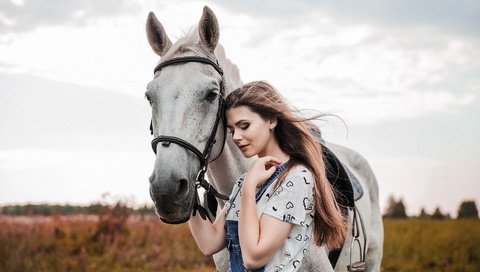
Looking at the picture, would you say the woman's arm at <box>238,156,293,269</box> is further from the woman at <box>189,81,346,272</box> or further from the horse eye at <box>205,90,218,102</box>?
the horse eye at <box>205,90,218,102</box>

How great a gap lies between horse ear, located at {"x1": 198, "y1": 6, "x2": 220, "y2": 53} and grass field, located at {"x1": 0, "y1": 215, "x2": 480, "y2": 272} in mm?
6350

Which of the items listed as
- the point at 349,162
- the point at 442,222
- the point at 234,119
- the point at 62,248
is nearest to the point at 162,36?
the point at 234,119

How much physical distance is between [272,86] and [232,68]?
741 mm

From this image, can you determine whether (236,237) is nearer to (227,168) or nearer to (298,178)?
(298,178)

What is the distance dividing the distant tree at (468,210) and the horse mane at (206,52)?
37.3 feet

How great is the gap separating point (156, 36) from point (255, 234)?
4.82ft

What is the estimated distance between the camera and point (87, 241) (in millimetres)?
9977

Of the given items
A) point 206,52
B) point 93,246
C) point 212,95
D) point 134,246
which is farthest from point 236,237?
point 134,246

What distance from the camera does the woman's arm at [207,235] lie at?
2.35 metres

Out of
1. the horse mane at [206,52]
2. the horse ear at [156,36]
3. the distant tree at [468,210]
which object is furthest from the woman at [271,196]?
the distant tree at [468,210]

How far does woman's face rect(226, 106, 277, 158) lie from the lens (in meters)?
2.19

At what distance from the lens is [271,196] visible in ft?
6.98

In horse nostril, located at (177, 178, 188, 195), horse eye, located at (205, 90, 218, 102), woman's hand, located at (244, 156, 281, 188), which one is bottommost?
horse nostril, located at (177, 178, 188, 195)

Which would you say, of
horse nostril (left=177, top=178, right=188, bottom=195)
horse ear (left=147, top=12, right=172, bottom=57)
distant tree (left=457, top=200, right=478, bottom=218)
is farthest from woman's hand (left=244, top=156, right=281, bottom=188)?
distant tree (left=457, top=200, right=478, bottom=218)
